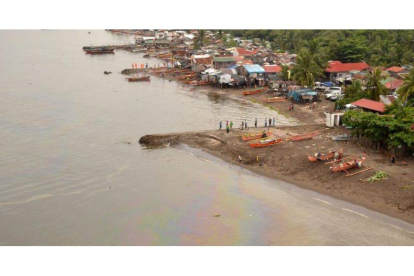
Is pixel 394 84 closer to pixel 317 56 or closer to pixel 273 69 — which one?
pixel 317 56

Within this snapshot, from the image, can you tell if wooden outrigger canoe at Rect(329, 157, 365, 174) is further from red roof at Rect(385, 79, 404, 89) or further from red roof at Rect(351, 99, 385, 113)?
red roof at Rect(385, 79, 404, 89)

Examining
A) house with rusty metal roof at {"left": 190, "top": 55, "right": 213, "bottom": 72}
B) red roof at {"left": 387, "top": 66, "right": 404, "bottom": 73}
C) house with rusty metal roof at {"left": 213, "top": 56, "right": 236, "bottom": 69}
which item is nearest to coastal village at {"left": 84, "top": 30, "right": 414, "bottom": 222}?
red roof at {"left": 387, "top": 66, "right": 404, "bottom": 73}

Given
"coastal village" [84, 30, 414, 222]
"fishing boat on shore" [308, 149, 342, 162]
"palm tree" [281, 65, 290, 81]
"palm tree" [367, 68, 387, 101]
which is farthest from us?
"palm tree" [281, 65, 290, 81]

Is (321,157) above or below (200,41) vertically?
below

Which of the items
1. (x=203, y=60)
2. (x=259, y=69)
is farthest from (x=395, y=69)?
(x=203, y=60)

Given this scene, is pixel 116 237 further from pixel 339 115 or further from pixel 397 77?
pixel 397 77

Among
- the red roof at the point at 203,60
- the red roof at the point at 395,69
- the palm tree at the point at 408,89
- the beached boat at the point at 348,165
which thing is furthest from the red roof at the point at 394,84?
the red roof at the point at 203,60
